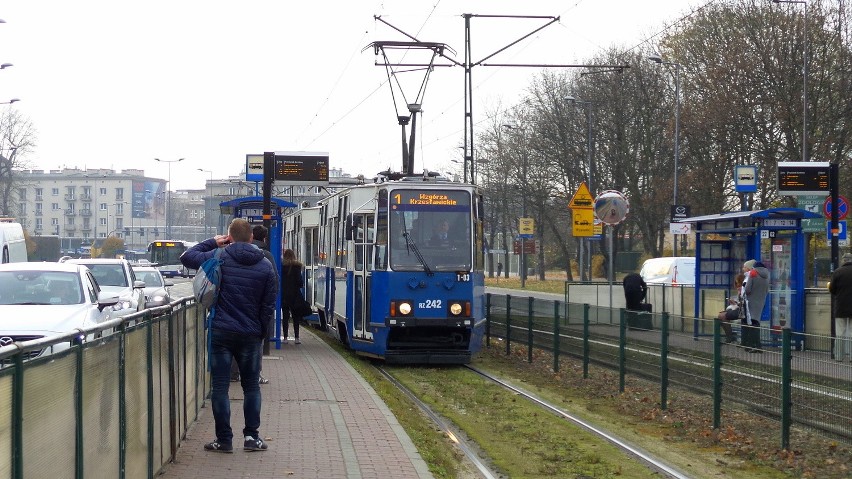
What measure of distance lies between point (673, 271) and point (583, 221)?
10.9 meters

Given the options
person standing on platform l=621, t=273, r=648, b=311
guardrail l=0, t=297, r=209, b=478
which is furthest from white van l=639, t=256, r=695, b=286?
guardrail l=0, t=297, r=209, b=478

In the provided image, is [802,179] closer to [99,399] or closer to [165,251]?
[99,399]

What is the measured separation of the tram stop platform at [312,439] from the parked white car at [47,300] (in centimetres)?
221

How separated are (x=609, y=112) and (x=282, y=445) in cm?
4720

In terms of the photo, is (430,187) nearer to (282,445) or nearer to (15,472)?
(282,445)

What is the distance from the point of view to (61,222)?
481 ft

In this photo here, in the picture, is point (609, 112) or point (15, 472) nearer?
point (15, 472)

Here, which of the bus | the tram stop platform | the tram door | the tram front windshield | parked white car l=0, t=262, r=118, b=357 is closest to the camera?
the tram stop platform

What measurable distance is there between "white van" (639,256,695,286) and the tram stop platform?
2236cm

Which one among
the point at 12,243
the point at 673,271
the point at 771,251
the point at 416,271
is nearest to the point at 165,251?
the point at 673,271

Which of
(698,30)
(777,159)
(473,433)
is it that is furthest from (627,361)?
(698,30)

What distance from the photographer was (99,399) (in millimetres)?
5730

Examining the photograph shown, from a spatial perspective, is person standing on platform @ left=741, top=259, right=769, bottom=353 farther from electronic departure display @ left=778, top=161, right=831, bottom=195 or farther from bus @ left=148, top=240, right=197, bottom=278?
bus @ left=148, top=240, right=197, bottom=278

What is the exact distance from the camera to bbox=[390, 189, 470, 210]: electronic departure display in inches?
739
